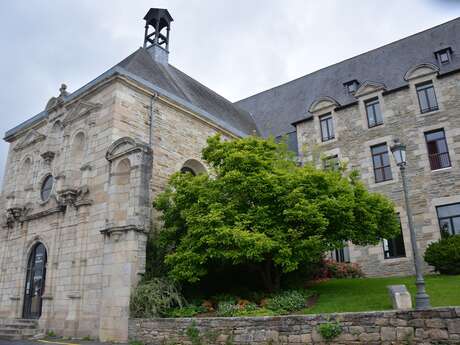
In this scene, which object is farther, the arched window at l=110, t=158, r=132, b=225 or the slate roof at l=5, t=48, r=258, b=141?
the slate roof at l=5, t=48, r=258, b=141

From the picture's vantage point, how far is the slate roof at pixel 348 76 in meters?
17.9

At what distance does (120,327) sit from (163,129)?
7000 mm

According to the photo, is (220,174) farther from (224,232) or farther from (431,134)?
(431,134)

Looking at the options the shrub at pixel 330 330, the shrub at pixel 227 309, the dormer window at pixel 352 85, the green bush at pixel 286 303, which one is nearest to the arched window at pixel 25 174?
the shrub at pixel 227 309

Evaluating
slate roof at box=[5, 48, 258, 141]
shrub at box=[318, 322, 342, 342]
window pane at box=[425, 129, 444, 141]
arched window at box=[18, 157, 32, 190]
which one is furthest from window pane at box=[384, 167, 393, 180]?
arched window at box=[18, 157, 32, 190]

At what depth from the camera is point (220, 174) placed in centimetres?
1074

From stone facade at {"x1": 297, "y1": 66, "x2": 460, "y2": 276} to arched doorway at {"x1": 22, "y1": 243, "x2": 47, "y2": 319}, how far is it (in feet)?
33.9

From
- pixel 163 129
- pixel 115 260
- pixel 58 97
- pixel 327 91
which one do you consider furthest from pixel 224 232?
pixel 327 91

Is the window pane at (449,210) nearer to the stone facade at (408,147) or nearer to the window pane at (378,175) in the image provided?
the stone facade at (408,147)

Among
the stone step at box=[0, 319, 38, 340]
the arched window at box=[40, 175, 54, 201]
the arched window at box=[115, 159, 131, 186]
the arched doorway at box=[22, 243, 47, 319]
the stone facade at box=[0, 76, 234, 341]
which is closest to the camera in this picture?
the stone facade at box=[0, 76, 234, 341]

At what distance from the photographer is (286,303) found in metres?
9.30

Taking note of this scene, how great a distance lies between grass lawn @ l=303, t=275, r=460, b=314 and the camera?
8492mm

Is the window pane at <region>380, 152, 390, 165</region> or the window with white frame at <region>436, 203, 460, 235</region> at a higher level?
the window pane at <region>380, 152, 390, 165</region>

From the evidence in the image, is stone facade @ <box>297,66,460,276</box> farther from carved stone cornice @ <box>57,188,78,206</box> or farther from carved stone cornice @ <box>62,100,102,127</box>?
carved stone cornice @ <box>57,188,78,206</box>
